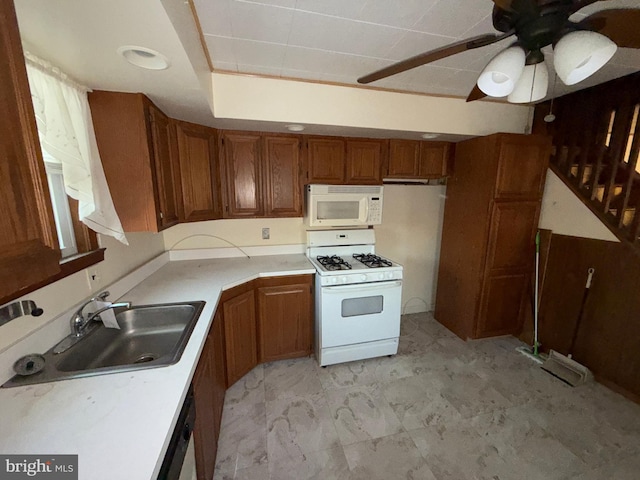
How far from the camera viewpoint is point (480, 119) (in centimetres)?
244

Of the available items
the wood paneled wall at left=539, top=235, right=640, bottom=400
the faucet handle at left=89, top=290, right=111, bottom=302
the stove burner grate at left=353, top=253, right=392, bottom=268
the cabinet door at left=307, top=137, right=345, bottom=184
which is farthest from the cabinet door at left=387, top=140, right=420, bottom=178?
the faucet handle at left=89, top=290, right=111, bottom=302

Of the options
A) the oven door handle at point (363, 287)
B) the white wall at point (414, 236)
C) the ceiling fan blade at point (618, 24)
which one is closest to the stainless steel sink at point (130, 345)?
the oven door handle at point (363, 287)

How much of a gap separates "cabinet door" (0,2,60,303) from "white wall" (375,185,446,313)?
279 centimetres

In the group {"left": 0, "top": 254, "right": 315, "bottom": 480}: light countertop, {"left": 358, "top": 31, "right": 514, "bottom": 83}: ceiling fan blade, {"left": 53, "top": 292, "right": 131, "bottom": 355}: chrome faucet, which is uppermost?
{"left": 358, "top": 31, "right": 514, "bottom": 83}: ceiling fan blade

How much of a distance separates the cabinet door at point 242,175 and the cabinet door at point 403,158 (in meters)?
1.31

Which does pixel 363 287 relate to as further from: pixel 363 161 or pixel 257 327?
pixel 363 161

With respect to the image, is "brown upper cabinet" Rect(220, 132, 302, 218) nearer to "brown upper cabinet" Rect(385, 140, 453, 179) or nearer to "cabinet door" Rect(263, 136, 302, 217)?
"cabinet door" Rect(263, 136, 302, 217)

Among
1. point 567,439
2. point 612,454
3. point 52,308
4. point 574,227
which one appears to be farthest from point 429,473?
point 574,227

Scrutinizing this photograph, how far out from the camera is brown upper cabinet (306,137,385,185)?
2.43m

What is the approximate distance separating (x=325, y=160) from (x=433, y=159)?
1.17m

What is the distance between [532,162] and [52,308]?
3.59 m

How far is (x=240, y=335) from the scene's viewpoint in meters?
2.09

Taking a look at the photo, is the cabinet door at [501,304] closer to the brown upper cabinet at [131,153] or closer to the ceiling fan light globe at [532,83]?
the ceiling fan light globe at [532,83]

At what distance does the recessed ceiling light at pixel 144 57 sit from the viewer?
1034 mm
